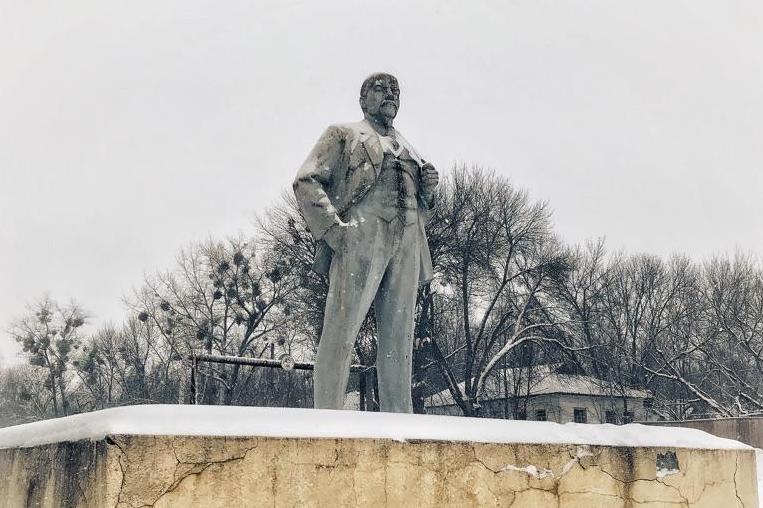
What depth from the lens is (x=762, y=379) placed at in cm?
3184

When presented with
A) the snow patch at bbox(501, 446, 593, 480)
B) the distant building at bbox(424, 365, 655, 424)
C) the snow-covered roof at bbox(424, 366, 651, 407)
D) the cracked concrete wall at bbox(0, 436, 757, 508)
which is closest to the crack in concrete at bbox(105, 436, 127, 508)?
the cracked concrete wall at bbox(0, 436, 757, 508)

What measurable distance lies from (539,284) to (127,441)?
2554 centimetres

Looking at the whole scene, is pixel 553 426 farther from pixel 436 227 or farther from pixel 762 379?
pixel 762 379

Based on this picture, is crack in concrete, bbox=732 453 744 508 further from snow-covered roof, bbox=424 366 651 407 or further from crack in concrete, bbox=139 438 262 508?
snow-covered roof, bbox=424 366 651 407

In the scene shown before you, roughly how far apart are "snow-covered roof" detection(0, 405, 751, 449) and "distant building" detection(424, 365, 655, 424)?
26623 millimetres

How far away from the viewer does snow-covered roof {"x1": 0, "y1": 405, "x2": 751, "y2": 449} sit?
270cm

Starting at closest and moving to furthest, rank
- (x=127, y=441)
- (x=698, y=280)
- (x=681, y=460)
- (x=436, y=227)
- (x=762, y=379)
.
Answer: (x=127, y=441) → (x=681, y=460) → (x=436, y=227) → (x=762, y=379) → (x=698, y=280)

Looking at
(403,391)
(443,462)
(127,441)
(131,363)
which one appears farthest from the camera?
(131,363)

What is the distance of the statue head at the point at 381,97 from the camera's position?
5145 mm

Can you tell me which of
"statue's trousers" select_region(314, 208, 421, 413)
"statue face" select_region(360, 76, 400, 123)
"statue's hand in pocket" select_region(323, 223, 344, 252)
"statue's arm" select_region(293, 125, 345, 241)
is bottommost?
"statue's trousers" select_region(314, 208, 421, 413)

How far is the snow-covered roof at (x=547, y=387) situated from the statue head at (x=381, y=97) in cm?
2335

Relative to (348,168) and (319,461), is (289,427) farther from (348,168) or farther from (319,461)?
(348,168)

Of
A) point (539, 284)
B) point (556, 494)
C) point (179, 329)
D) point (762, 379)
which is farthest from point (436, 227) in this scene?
point (556, 494)

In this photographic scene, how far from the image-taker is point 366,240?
478 cm
